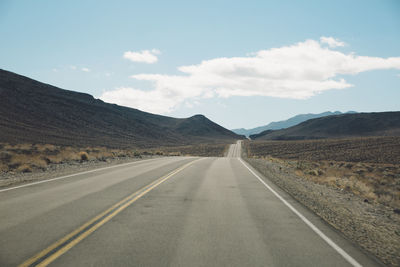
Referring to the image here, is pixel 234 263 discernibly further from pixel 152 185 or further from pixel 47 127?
pixel 47 127

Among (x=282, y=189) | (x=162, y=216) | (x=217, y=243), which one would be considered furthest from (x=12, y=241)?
(x=282, y=189)

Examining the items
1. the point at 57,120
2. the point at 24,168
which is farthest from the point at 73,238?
the point at 57,120

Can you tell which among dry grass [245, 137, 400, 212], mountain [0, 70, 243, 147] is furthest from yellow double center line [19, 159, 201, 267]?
mountain [0, 70, 243, 147]

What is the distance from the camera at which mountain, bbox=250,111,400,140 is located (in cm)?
14950

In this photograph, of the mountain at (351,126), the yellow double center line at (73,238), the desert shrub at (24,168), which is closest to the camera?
the yellow double center line at (73,238)

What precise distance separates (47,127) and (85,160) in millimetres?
63510

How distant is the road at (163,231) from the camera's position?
4.20m

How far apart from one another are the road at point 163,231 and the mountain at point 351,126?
15412 centimetres

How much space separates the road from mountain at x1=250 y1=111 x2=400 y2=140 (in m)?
154

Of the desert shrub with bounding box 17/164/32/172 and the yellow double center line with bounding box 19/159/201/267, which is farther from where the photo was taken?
the desert shrub with bounding box 17/164/32/172

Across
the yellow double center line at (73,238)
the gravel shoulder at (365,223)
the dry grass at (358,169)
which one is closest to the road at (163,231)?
the yellow double center line at (73,238)

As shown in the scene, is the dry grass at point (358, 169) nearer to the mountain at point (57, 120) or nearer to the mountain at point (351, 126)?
the mountain at point (57, 120)

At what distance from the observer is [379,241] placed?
5441 mm

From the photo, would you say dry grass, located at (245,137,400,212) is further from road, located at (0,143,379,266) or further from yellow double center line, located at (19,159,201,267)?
yellow double center line, located at (19,159,201,267)
